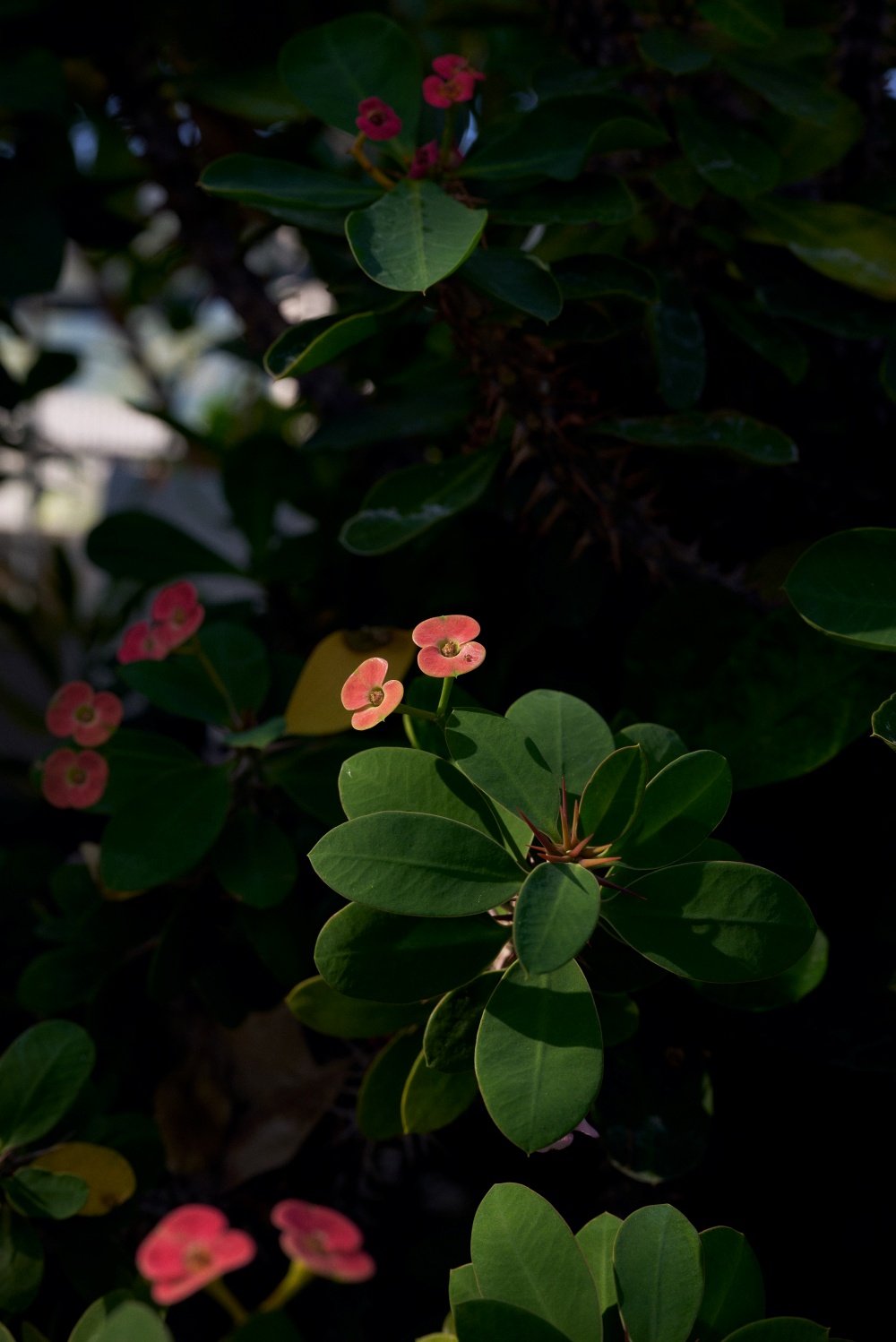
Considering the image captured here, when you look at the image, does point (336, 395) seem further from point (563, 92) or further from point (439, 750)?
point (439, 750)

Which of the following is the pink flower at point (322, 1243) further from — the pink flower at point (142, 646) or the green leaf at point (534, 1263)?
the pink flower at point (142, 646)

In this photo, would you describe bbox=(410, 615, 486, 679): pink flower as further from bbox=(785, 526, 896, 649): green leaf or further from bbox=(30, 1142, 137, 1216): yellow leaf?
bbox=(30, 1142, 137, 1216): yellow leaf

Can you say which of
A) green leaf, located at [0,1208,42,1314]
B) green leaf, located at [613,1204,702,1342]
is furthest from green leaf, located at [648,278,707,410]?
green leaf, located at [0,1208,42,1314]

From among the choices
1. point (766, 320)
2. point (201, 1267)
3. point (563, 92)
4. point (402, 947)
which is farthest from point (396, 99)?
point (201, 1267)

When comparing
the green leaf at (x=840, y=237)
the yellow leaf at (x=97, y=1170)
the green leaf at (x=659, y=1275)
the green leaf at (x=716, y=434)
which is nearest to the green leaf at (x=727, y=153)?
the green leaf at (x=840, y=237)

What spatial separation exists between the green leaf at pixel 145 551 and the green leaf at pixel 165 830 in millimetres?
351

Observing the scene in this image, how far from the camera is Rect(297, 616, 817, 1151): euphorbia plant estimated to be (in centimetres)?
38

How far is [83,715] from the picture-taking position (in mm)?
594

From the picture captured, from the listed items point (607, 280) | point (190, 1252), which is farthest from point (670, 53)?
point (190, 1252)

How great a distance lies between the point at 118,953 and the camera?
667 mm

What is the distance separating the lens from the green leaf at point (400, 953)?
0.42 m

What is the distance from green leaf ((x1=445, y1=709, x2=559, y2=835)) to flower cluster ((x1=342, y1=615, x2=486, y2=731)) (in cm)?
3

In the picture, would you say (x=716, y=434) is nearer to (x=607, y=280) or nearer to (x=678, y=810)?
(x=607, y=280)

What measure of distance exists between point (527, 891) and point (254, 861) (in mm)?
275
